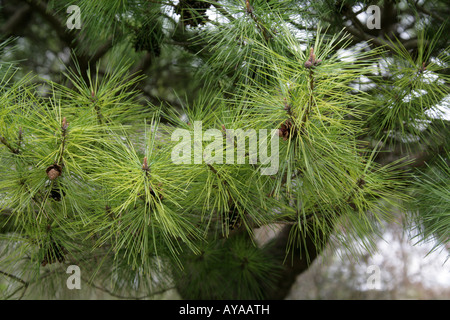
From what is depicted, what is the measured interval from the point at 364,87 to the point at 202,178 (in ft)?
1.84

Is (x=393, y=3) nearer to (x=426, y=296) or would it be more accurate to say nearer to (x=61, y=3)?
(x=61, y=3)

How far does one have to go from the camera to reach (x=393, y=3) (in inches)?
43.0

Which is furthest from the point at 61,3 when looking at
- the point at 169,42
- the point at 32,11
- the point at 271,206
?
the point at 271,206
